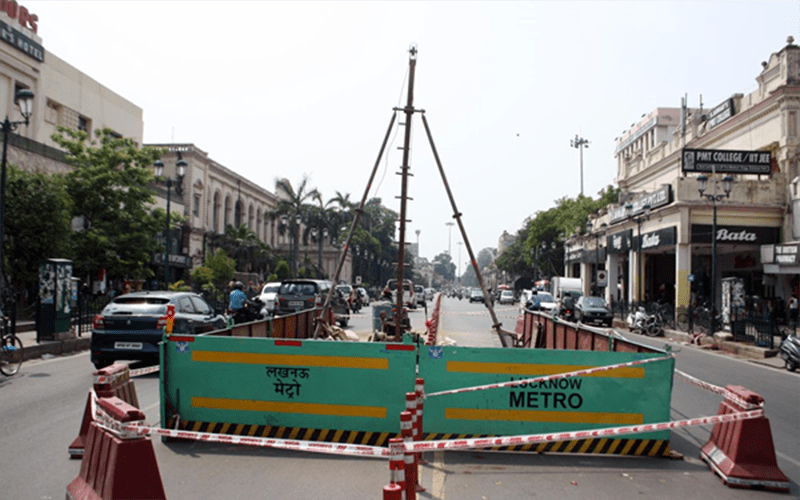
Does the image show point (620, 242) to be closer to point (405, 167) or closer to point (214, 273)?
point (214, 273)

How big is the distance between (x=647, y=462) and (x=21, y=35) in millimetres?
34669

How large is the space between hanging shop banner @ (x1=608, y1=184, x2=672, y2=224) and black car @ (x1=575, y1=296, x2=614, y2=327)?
20.3 ft

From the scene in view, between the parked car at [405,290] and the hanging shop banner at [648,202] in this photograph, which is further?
the hanging shop banner at [648,202]

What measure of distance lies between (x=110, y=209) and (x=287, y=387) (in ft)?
71.2

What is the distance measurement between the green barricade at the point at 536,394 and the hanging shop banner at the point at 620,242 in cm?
3400

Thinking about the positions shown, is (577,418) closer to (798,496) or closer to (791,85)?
(798,496)

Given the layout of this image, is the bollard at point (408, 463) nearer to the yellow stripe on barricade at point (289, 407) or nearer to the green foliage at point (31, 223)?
the yellow stripe on barricade at point (289, 407)

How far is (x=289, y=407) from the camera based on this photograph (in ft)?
24.0

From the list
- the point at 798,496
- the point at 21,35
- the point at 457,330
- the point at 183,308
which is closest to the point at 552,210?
the point at 457,330

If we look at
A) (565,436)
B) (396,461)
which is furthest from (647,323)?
(396,461)

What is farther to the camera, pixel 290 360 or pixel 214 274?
pixel 214 274

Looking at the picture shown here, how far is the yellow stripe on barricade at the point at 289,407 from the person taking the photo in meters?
7.17

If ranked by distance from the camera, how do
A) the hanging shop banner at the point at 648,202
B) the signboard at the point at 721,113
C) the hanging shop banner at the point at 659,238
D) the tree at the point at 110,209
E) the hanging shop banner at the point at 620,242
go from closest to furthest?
the tree at the point at 110,209, the hanging shop banner at the point at 659,238, the hanging shop banner at the point at 648,202, the signboard at the point at 721,113, the hanging shop banner at the point at 620,242

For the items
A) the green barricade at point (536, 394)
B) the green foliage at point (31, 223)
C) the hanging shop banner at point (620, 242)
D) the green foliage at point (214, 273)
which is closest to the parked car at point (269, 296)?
the green foliage at point (214, 273)
